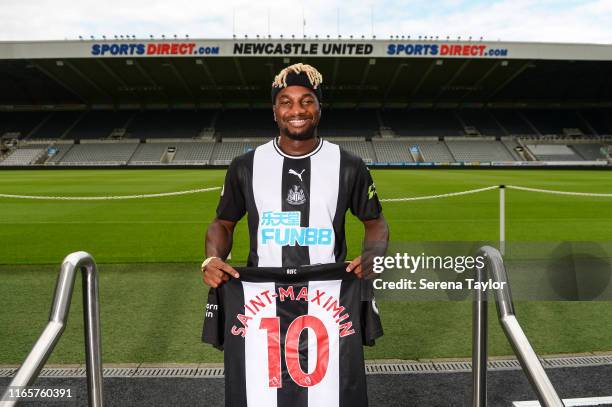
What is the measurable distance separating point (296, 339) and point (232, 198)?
80 cm

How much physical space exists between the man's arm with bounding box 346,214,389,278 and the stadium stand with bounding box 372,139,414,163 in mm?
38336

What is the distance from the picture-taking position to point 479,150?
4125 cm

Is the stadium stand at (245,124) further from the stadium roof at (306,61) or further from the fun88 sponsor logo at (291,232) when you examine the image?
the fun88 sponsor logo at (291,232)

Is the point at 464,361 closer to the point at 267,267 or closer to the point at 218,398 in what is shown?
the point at 218,398

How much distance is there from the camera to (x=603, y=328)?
4.61 m

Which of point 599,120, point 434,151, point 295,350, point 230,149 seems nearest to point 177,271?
point 295,350

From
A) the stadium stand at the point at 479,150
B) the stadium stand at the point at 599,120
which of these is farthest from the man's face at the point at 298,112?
the stadium stand at the point at 599,120

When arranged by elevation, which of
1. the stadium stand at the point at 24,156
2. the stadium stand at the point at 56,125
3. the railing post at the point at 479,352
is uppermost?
the stadium stand at the point at 56,125

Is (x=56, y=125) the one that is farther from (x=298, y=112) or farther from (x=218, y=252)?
(x=298, y=112)

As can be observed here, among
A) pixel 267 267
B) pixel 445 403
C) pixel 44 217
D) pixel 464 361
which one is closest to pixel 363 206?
pixel 267 267

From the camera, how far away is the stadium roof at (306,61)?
35.7 m

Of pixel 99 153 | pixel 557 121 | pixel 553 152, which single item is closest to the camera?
pixel 553 152

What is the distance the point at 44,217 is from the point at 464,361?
10.9m

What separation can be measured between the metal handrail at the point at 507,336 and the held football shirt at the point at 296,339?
51 cm
